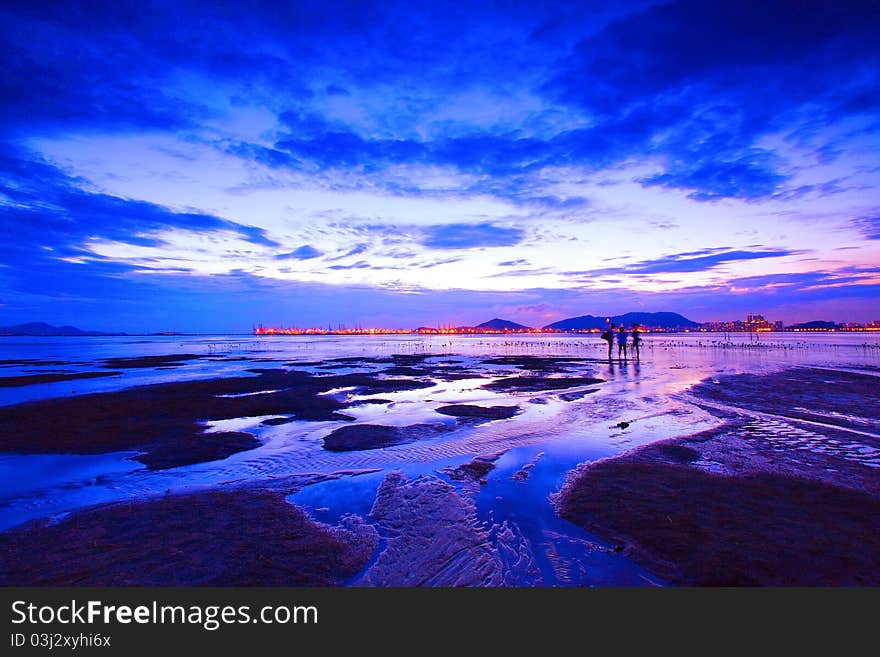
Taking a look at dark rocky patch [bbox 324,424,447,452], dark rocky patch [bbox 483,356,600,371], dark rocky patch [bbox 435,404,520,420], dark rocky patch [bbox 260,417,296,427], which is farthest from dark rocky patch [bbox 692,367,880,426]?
dark rocky patch [bbox 260,417,296,427]

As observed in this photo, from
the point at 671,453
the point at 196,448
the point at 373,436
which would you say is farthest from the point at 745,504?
the point at 196,448

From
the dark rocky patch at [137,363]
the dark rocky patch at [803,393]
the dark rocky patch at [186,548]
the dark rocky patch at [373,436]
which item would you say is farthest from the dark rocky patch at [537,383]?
the dark rocky patch at [137,363]

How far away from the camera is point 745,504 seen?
7.84 meters

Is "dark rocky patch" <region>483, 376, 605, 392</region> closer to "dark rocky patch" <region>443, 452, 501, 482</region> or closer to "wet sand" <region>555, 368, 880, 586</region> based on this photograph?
"wet sand" <region>555, 368, 880, 586</region>

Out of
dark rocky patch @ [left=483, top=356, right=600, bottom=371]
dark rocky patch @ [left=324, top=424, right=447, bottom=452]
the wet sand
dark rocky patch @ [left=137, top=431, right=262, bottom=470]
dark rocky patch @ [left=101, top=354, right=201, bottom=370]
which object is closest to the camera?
the wet sand

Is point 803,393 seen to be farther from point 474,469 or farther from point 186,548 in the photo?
point 186,548

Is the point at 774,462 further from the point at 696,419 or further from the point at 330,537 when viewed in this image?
the point at 330,537

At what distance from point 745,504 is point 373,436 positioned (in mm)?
9959

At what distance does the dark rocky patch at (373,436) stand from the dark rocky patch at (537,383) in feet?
36.1

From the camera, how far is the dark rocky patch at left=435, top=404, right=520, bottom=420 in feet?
56.2

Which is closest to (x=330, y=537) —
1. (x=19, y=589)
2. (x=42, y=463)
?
(x=19, y=589)

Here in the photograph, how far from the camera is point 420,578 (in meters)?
5.89

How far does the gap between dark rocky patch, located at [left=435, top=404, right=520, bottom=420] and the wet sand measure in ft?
20.6

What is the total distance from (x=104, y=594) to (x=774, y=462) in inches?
520
